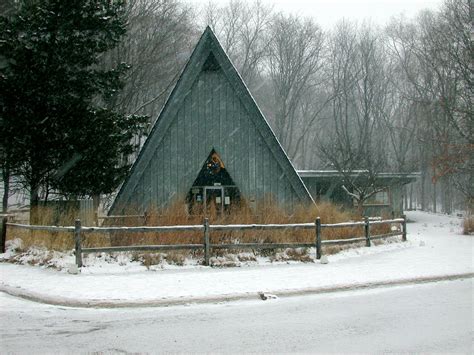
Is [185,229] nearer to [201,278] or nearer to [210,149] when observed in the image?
[201,278]

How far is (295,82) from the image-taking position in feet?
172

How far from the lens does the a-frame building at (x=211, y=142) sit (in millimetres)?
17172

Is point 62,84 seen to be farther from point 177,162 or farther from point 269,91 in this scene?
point 269,91

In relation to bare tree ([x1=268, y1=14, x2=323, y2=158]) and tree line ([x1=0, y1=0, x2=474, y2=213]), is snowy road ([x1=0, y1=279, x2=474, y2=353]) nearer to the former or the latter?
tree line ([x1=0, y1=0, x2=474, y2=213])

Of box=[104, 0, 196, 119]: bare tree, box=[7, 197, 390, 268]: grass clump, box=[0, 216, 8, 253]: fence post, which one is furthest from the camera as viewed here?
box=[104, 0, 196, 119]: bare tree

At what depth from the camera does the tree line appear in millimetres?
17188

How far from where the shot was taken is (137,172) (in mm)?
16797

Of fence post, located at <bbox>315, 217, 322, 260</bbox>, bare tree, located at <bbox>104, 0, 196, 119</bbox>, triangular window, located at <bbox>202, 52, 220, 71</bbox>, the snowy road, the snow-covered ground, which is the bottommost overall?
the snowy road

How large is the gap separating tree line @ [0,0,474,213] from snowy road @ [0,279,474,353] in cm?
890

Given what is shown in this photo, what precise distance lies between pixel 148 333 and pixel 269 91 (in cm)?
4919

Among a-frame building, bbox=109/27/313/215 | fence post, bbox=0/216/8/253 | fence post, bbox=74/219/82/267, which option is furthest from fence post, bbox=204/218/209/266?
fence post, bbox=0/216/8/253

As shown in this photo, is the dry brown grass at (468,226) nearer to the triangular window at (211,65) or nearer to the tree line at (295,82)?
the tree line at (295,82)

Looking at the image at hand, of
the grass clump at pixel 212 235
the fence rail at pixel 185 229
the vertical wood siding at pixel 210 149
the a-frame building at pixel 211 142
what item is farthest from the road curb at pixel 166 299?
the vertical wood siding at pixel 210 149

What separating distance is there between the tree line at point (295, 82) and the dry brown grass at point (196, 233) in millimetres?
3584
